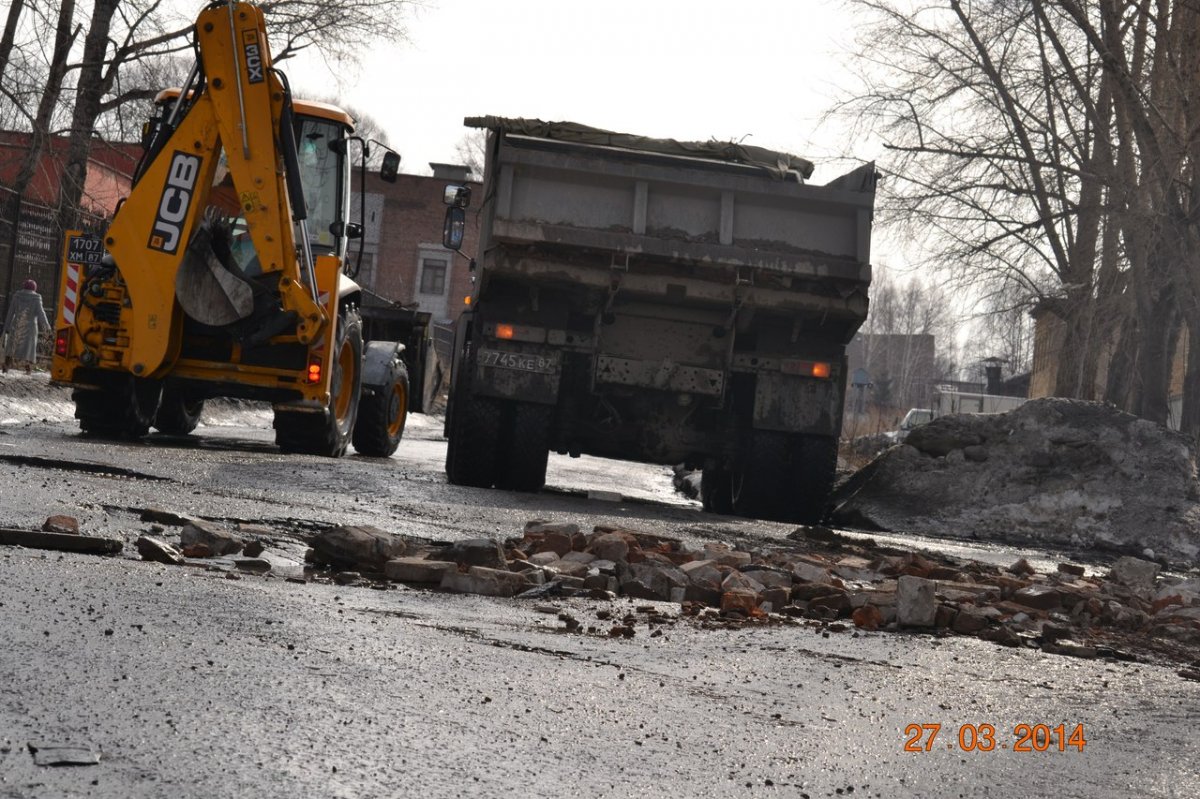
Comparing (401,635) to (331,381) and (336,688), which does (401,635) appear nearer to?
(336,688)

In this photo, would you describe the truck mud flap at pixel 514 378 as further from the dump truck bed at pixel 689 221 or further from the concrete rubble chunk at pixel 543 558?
the concrete rubble chunk at pixel 543 558

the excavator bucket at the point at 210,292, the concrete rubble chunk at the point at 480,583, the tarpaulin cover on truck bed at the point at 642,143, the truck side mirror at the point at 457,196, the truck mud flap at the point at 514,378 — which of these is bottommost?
the concrete rubble chunk at the point at 480,583

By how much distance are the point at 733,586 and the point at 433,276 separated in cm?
5703

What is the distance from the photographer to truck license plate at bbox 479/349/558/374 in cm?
1202

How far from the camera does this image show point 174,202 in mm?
12031

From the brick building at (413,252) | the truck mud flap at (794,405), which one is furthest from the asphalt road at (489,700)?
the brick building at (413,252)

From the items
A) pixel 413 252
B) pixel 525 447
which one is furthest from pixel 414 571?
pixel 413 252

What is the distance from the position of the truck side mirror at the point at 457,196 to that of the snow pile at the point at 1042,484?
4.94m

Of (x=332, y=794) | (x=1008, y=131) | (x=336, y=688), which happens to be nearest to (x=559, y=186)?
(x=336, y=688)

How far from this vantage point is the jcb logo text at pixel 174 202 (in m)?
Result: 12.0

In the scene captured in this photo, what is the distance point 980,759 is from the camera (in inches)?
165

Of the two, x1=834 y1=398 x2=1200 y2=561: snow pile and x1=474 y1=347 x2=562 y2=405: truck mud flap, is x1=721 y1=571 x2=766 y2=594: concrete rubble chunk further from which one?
x1=834 y1=398 x2=1200 y2=561: snow pile

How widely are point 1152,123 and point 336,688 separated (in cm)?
2009
